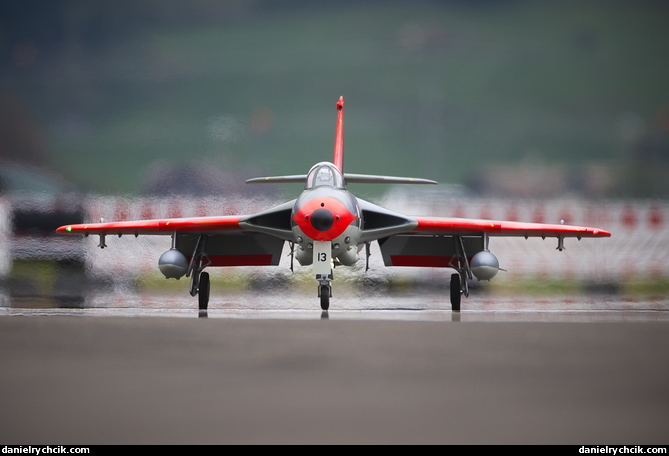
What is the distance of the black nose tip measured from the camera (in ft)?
34.5

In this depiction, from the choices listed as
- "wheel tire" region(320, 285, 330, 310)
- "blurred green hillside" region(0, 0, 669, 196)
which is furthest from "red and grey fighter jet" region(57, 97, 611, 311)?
"blurred green hillside" region(0, 0, 669, 196)

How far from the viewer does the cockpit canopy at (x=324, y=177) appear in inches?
451

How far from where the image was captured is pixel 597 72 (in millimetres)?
17906

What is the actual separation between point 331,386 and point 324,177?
779 centimetres

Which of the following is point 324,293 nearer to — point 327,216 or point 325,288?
point 325,288

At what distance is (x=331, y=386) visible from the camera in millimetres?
3828

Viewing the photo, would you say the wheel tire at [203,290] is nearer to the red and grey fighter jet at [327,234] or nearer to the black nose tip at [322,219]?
the red and grey fighter jet at [327,234]

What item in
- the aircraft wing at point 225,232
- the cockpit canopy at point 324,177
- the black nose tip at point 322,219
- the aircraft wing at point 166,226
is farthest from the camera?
the aircraft wing at point 166,226

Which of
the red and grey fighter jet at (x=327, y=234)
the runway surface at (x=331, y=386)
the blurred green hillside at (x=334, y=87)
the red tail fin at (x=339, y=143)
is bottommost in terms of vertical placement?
the runway surface at (x=331, y=386)

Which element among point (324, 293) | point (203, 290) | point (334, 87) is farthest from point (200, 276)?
point (334, 87)

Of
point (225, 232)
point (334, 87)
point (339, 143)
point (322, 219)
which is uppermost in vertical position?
point (334, 87)

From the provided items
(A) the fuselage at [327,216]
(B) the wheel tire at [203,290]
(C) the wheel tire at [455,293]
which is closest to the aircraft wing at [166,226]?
(B) the wheel tire at [203,290]

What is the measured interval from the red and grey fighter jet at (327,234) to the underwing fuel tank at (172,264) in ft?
0.05

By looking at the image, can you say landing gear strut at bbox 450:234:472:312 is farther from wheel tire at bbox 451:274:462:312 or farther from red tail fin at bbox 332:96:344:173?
red tail fin at bbox 332:96:344:173
